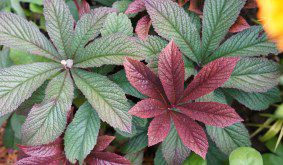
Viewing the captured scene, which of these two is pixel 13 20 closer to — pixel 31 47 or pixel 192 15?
pixel 31 47

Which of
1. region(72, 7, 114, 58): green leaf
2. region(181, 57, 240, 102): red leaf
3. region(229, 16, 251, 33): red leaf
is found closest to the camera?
region(181, 57, 240, 102): red leaf

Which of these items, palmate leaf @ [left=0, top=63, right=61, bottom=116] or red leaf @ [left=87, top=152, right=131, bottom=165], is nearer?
palmate leaf @ [left=0, top=63, right=61, bottom=116]

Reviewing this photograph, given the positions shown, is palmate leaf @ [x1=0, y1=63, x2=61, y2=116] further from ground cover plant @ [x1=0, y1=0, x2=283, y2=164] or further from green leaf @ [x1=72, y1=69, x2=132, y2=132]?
green leaf @ [x1=72, y1=69, x2=132, y2=132]

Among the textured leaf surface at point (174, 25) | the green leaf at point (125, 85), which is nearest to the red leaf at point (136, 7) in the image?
the textured leaf surface at point (174, 25)

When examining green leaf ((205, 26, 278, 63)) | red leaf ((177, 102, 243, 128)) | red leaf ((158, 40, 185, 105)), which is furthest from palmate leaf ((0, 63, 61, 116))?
green leaf ((205, 26, 278, 63))

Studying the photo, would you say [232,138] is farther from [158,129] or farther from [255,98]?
[158,129]

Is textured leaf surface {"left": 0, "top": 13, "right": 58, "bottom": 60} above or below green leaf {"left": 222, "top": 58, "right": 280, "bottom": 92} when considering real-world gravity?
above

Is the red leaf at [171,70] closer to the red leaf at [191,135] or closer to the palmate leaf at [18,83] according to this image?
the red leaf at [191,135]
